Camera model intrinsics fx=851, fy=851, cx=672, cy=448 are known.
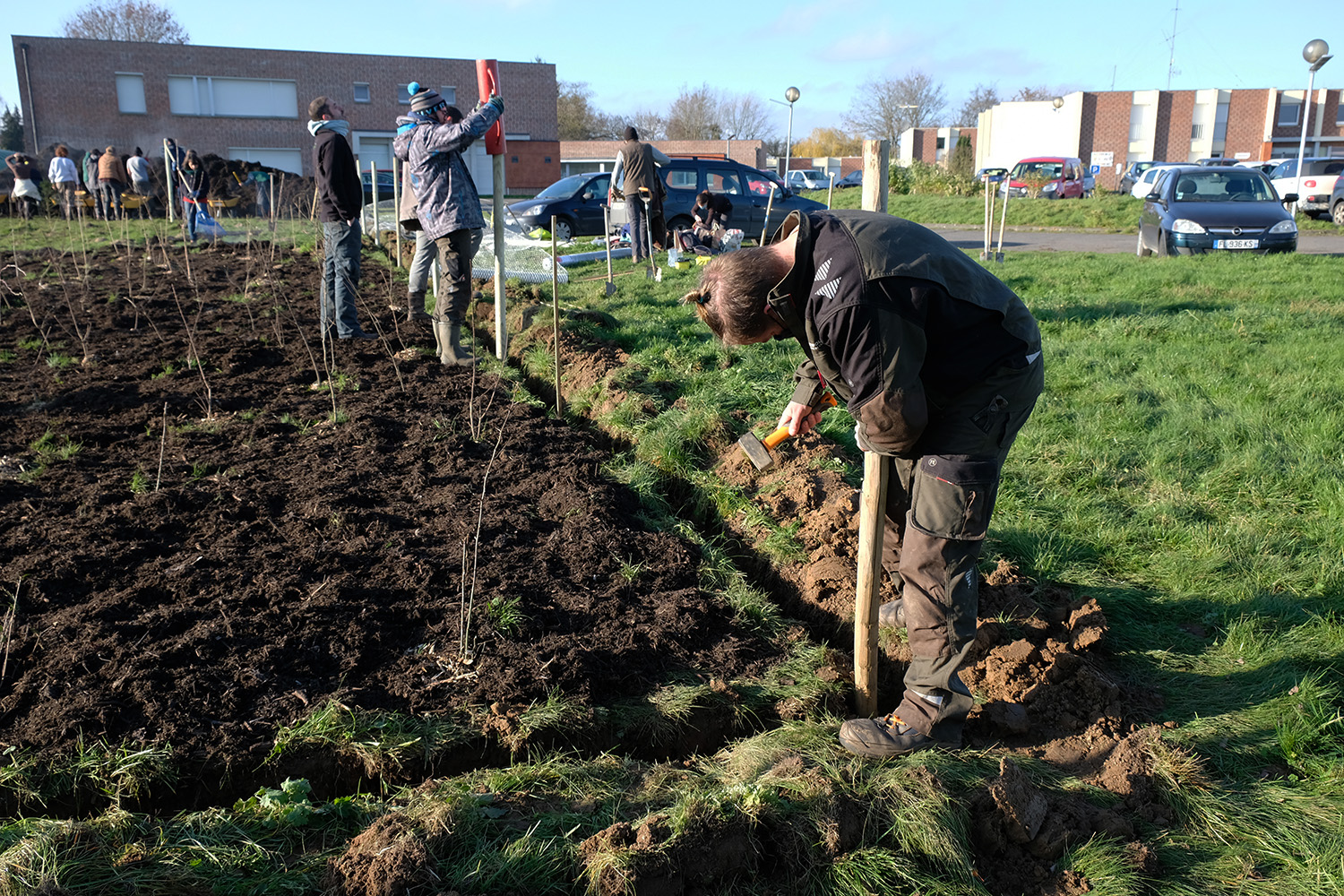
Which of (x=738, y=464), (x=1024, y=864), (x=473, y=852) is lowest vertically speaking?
(x=1024, y=864)

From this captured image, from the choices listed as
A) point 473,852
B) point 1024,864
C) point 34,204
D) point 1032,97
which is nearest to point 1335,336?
point 1024,864

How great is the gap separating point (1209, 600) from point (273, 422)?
514cm

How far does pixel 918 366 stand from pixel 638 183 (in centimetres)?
972

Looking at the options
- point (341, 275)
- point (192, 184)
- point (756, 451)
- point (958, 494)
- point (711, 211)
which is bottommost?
point (756, 451)

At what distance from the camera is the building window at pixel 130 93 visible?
126 feet

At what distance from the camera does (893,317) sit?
7.48 feet

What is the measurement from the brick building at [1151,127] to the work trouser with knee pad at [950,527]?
54.8 meters

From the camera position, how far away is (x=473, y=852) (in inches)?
84.2

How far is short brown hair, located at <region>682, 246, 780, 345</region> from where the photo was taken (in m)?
2.36

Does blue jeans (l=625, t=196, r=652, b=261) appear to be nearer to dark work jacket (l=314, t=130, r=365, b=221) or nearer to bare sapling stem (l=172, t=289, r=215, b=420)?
dark work jacket (l=314, t=130, r=365, b=221)

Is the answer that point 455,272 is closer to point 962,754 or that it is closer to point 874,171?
point 874,171

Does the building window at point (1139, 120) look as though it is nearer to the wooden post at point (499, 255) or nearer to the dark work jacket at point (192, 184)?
the dark work jacket at point (192, 184)

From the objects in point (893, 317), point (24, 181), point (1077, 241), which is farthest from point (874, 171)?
point (24, 181)

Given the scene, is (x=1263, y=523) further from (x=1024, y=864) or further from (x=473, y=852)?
(x=473, y=852)
